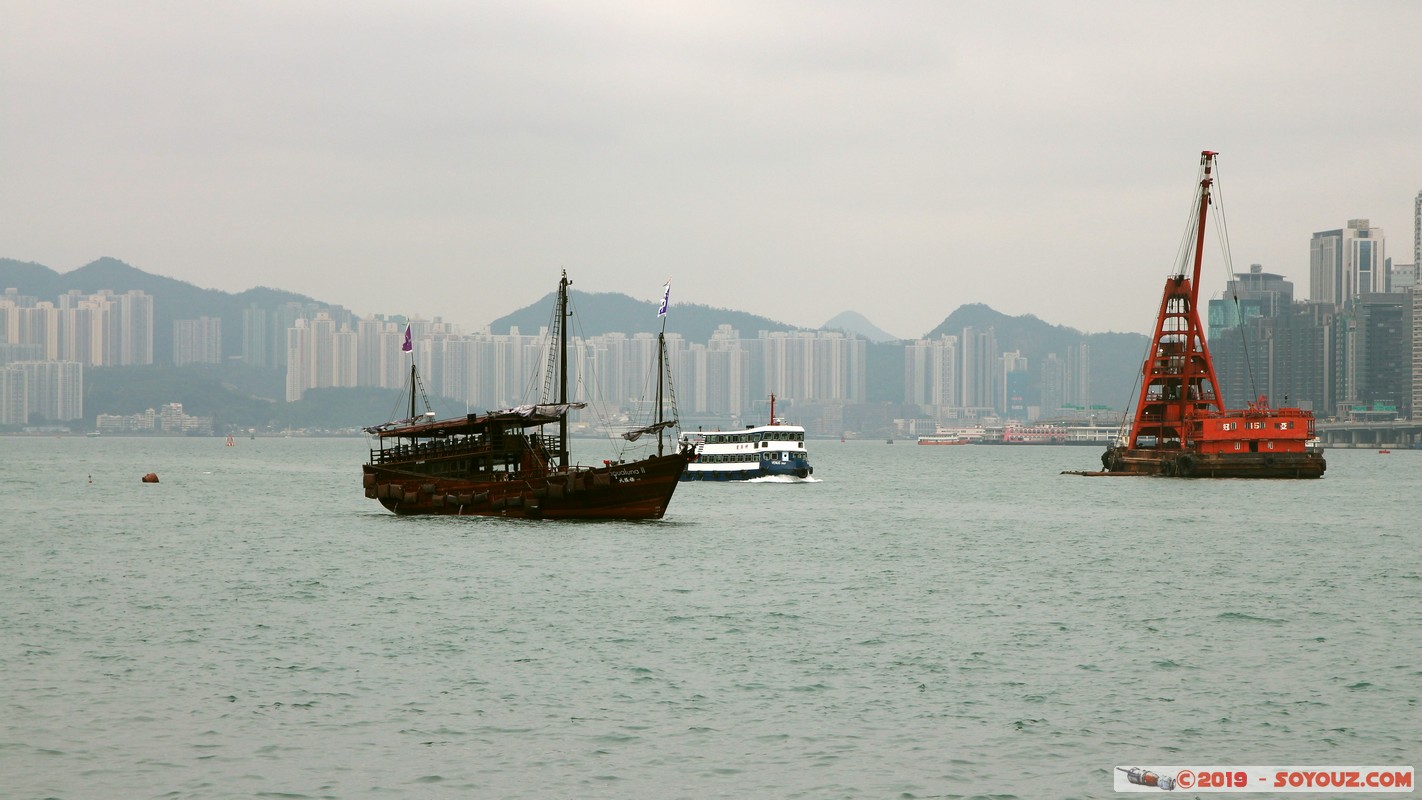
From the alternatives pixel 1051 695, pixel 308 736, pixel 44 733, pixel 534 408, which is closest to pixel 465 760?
pixel 308 736

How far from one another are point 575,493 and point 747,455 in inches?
1911

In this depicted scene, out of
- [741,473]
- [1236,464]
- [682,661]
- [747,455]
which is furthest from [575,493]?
[1236,464]

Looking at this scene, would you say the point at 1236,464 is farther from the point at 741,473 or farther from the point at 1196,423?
the point at 741,473

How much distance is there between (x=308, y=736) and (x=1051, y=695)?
1231cm

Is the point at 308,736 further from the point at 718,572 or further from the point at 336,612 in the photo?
the point at 718,572

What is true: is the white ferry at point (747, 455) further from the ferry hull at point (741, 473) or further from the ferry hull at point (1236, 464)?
the ferry hull at point (1236, 464)

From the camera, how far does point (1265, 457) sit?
104m

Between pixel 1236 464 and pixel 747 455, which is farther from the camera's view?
pixel 747 455

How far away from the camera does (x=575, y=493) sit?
58.6m

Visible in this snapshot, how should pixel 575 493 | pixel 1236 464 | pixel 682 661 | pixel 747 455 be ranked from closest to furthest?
pixel 682 661 → pixel 575 493 → pixel 1236 464 → pixel 747 455

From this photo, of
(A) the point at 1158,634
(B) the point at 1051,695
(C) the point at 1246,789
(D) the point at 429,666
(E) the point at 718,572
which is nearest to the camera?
(C) the point at 1246,789

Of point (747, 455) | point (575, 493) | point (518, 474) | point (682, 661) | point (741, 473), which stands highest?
point (518, 474)

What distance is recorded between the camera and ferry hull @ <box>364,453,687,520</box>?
2307 inches

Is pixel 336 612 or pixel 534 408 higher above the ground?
pixel 534 408
